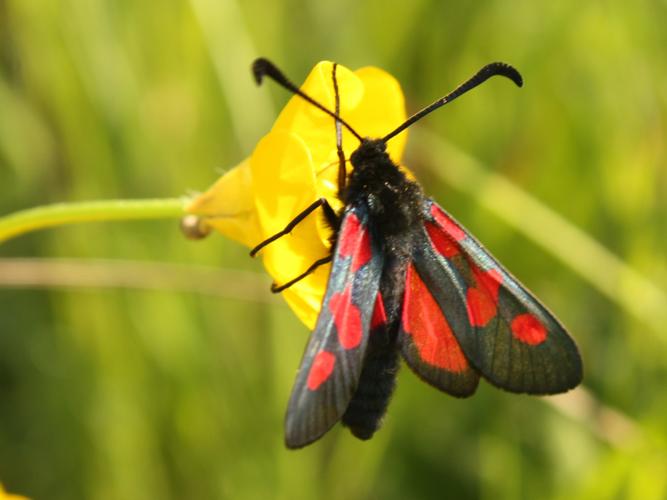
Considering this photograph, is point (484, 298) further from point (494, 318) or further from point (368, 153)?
point (368, 153)

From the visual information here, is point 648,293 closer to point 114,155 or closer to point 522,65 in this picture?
point 522,65

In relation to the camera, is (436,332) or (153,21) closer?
(436,332)

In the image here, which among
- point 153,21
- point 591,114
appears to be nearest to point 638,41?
point 591,114

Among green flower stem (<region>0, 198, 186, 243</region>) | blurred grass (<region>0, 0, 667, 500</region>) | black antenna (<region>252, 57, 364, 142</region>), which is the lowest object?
blurred grass (<region>0, 0, 667, 500</region>)

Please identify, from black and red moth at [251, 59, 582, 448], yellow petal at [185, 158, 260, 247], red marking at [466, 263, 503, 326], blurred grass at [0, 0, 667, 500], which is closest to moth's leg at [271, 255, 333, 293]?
black and red moth at [251, 59, 582, 448]

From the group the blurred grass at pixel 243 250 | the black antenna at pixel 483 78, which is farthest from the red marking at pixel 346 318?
the blurred grass at pixel 243 250

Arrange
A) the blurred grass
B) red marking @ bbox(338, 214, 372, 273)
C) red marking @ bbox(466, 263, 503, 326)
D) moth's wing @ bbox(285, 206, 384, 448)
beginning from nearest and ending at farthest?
moth's wing @ bbox(285, 206, 384, 448), red marking @ bbox(338, 214, 372, 273), red marking @ bbox(466, 263, 503, 326), the blurred grass

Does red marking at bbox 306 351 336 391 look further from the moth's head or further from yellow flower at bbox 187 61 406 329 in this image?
the moth's head
